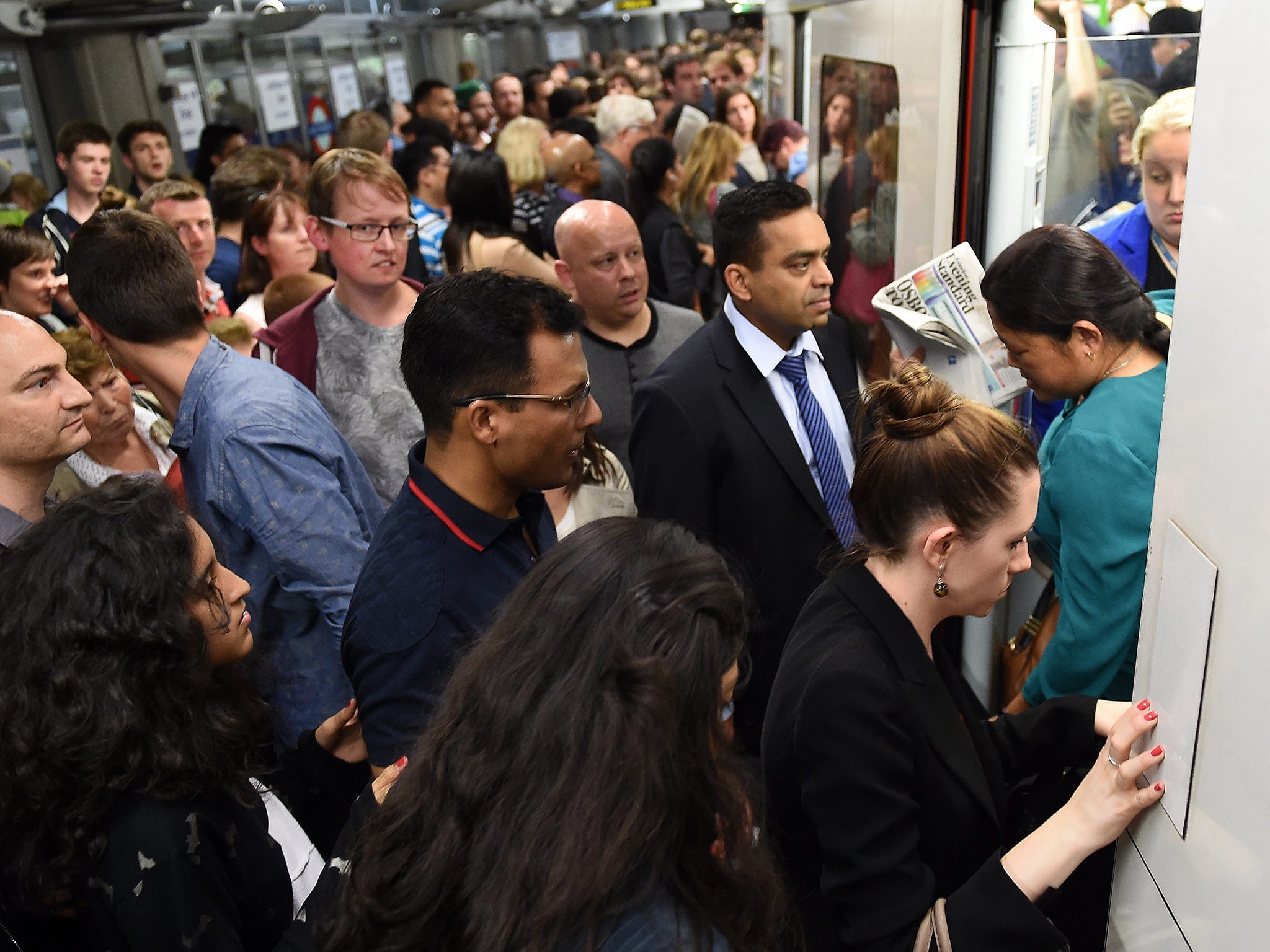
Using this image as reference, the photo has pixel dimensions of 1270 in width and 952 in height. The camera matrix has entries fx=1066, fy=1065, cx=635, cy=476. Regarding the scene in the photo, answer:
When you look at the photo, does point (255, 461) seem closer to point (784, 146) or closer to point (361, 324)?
point (361, 324)

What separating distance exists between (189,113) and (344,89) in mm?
3961

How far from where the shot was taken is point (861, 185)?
3.78 meters

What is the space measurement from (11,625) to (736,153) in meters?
5.24

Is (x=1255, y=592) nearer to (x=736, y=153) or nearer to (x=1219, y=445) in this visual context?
(x=1219, y=445)

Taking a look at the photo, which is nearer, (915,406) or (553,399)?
(915,406)

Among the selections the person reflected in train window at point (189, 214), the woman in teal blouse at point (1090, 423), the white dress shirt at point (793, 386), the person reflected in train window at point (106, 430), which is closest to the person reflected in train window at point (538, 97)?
the person reflected in train window at point (189, 214)

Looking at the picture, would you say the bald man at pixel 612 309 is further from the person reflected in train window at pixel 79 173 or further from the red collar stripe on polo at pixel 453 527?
the person reflected in train window at pixel 79 173

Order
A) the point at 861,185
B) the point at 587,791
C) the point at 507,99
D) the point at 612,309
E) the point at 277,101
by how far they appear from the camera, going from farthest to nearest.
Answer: the point at 277,101, the point at 507,99, the point at 861,185, the point at 612,309, the point at 587,791

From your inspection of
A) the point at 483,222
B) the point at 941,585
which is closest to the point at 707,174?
the point at 483,222

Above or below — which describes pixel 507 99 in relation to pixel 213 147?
below

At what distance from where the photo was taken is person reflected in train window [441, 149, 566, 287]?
4.30 meters

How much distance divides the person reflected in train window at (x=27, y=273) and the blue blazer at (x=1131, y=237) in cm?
354

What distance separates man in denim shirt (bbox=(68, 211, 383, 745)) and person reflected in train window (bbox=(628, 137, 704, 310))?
2.99 metres

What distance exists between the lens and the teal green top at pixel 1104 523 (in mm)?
1936
